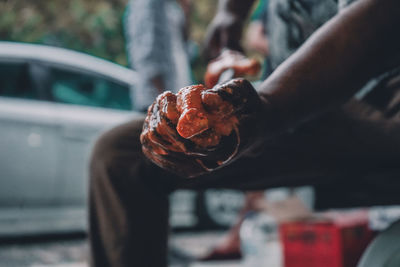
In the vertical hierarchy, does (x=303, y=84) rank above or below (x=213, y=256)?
above

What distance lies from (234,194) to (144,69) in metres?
2.81

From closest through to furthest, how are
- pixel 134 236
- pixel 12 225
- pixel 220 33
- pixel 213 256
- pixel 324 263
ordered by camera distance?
pixel 134 236 → pixel 220 33 → pixel 324 263 → pixel 213 256 → pixel 12 225

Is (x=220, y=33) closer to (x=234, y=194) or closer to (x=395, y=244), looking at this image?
(x=395, y=244)

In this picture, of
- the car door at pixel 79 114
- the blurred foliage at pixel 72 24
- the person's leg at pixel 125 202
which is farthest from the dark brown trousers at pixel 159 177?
the blurred foliage at pixel 72 24

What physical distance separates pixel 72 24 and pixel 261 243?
772 cm

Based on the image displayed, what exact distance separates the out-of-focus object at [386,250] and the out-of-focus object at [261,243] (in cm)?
A: 148

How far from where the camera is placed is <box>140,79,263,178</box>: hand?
1.59ft

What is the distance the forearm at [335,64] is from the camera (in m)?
0.57

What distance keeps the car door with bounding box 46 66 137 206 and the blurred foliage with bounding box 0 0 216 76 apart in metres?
4.40

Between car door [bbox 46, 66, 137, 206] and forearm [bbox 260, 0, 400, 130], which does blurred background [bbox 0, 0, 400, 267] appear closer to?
car door [bbox 46, 66, 137, 206]

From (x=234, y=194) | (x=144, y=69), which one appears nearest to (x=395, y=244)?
(x=144, y=69)

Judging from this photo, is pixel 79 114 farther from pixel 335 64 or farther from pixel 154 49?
pixel 335 64

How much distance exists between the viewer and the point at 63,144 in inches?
159

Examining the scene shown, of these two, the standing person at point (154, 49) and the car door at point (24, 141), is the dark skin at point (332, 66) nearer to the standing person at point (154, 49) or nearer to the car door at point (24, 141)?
the standing person at point (154, 49)
